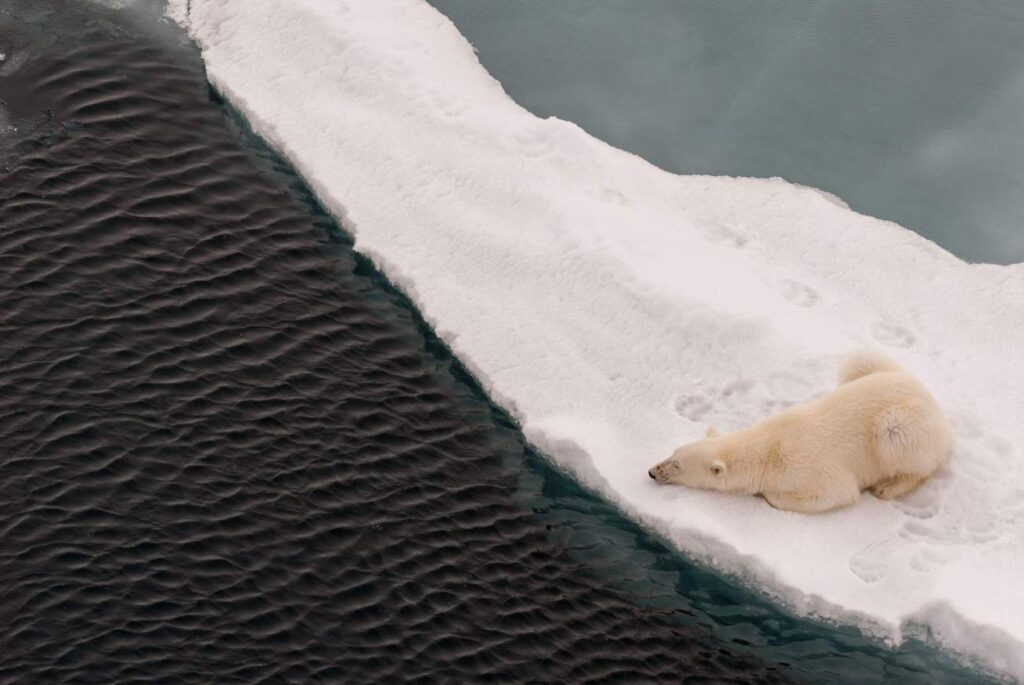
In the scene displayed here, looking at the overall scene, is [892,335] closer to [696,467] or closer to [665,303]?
[665,303]

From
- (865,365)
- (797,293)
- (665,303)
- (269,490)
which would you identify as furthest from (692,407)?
(269,490)

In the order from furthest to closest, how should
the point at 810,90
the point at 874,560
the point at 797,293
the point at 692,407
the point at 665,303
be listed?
the point at 810,90 < the point at 797,293 < the point at 665,303 < the point at 692,407 < the point at 874,560

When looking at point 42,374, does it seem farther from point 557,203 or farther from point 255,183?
point 557,203

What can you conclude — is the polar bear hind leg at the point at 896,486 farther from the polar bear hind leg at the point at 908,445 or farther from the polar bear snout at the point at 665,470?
the polar bear snout at the point at 665,470

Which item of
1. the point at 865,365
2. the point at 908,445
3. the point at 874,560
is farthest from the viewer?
the point at 865,365

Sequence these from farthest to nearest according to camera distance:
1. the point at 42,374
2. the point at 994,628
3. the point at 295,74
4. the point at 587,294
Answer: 1. the point at 295,74
2. the point at 587,294
3. the point at 42,374
4. the point at 994,628

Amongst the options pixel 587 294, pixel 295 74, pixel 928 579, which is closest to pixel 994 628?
pixel 928 579
